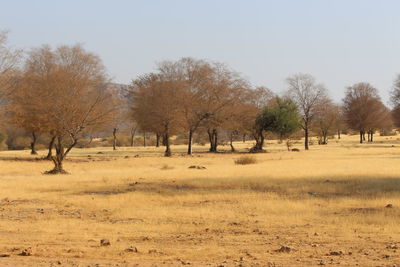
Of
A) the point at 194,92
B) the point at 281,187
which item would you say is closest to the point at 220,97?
the point at 194,92

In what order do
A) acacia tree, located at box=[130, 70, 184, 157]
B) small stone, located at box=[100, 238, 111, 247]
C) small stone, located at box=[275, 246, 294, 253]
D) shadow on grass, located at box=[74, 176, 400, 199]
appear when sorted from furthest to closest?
1. acacia tree, located at box=[130, 70, 184, 157]
2. shadow on grass, located at box=[74, 176, 400, 199]
3. small stone, located at box=[100, 238, 111, 247]
4. small stone, located at box=[275, 246, 294, 253]

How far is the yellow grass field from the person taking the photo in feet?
31.6

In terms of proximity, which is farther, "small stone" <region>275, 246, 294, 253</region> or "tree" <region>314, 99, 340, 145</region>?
"tree" <region>314, 99, 340, 145</region>

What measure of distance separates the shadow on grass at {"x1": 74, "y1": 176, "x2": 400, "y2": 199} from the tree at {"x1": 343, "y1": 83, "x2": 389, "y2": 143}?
6763 cm

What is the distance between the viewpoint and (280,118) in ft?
220

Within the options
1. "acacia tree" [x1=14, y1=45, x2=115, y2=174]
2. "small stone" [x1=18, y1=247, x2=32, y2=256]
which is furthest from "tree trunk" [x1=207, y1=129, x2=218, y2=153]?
"small stone" [x1=18, y1=247, x2=32, y2=256]

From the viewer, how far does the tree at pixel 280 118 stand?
66.9 metres

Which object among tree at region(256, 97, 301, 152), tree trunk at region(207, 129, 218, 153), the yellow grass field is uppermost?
tree at region(256, 97, 301, 152)

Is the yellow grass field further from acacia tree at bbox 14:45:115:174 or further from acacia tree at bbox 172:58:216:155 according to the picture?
acacia tree at bbox 172:58:216:155

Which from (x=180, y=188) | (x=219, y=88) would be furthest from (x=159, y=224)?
(x=219, y=88)

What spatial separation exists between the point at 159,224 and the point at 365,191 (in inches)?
381

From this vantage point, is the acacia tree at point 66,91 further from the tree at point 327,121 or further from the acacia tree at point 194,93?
the tree at point 327,121

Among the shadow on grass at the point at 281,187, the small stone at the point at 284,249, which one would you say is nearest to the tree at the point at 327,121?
the shadow on grass at the point at 281,187

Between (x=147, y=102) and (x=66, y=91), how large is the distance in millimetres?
16303
